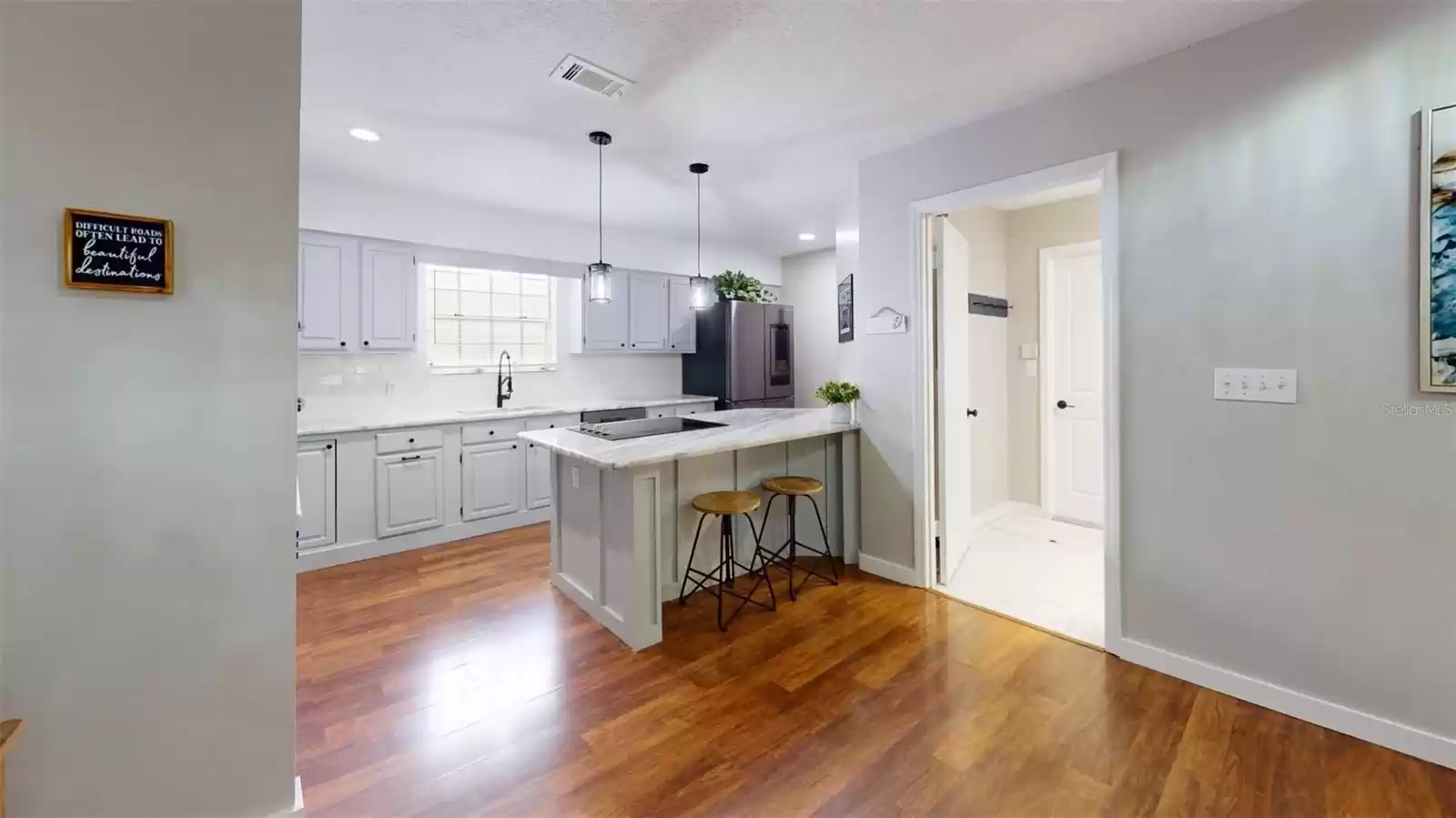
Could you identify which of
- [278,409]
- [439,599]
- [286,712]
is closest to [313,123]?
[278,409]

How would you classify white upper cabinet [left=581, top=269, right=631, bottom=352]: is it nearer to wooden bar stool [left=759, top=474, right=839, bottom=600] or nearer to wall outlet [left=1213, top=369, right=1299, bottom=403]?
wooden bar stool [left=759, top=474, right=839, bottom=600]

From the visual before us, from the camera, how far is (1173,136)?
7.41 feet

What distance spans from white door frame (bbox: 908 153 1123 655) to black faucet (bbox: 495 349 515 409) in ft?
11.2

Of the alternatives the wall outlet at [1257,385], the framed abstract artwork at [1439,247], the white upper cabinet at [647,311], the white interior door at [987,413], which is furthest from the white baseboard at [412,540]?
the framed abstract artwork at [1439,247]

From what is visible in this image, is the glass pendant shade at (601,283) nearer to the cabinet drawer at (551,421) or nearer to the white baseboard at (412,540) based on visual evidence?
the cabinet drawer at (551,421)

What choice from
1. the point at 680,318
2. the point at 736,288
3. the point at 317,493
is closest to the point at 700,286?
the point at 736,288

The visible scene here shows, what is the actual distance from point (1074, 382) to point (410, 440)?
4910 mm

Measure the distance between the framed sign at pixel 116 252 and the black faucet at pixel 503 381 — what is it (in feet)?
11.9

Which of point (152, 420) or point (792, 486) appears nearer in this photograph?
point (152, 420)

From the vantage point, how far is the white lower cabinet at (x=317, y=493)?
11.7 ft

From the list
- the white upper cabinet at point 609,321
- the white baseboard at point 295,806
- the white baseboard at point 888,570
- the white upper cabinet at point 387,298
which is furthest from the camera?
the white upper cabinet at point 609,321

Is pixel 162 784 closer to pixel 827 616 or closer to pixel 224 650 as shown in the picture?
pixel 224 650

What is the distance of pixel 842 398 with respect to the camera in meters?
3.54

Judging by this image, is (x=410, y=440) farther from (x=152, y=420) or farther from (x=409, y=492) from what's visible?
(x=152, y=420)
